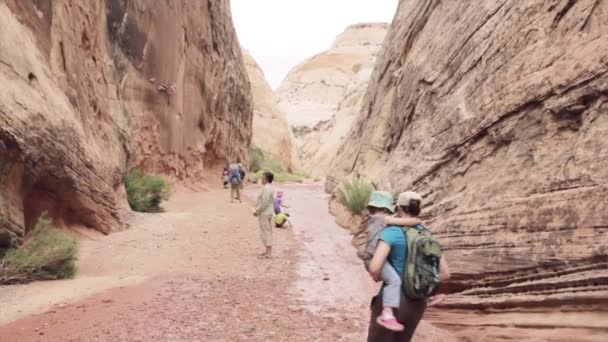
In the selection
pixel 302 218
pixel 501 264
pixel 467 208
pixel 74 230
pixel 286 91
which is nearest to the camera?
pixel 501 264

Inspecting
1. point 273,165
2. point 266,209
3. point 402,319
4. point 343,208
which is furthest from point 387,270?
→ point 273,165

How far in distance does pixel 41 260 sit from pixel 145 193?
7.63 m

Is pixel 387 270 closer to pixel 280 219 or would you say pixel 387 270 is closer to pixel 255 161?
pixel 280 219

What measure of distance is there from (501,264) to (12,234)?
6.30 metres

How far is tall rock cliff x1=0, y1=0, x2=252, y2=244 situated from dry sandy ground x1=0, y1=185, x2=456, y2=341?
1.14 meters

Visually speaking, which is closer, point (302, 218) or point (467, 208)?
point (467, 208)

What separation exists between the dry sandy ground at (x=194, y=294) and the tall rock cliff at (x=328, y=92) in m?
42.9

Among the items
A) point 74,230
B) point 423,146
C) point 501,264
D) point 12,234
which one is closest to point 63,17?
point 74,230

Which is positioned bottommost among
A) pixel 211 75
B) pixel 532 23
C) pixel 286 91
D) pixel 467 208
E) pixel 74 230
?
pixel 74 230

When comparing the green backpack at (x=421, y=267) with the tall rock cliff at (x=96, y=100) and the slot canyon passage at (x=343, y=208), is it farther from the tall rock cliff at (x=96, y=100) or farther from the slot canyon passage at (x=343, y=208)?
the tall rock cliff at (x=96, y=100)

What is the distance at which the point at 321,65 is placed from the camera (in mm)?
92000

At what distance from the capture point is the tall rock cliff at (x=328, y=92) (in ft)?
192

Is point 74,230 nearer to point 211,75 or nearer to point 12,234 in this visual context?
point 12,234

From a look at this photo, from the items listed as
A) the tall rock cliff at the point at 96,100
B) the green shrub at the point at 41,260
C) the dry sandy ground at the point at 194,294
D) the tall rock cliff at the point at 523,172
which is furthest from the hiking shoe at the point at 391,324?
the tall rock cliff at the point at 96,100
